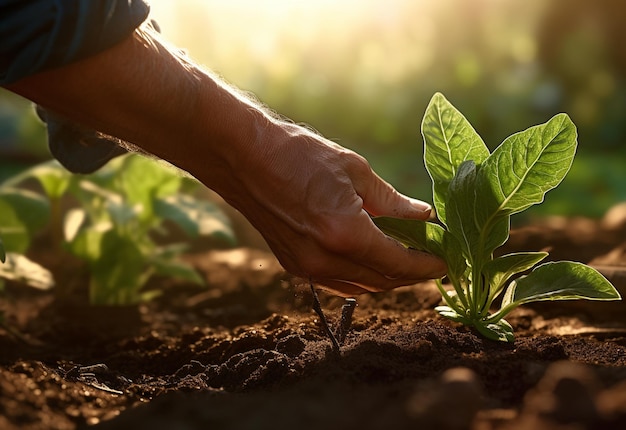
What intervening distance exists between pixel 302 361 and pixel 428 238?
48 cm

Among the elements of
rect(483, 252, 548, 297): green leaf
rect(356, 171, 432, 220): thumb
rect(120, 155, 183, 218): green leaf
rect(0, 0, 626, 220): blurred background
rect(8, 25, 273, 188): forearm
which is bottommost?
rect(483, 252, 548, 297): green leaf

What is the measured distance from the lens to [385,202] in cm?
202

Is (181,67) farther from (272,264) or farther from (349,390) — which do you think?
(272,264)

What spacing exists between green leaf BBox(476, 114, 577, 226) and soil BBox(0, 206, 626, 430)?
369mm

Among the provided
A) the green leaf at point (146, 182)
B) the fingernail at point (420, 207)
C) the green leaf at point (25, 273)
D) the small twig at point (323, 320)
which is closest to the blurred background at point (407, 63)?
the green leaf at point (146, 182)

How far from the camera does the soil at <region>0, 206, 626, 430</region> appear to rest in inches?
44.5

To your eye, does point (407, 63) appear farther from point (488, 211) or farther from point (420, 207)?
point (488, 211)

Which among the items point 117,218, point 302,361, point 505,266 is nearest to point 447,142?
point 505,266

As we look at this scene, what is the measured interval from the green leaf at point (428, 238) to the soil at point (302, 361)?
0.63ft

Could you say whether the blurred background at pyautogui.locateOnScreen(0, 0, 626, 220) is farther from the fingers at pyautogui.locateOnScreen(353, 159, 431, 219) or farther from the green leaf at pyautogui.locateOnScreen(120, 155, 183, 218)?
the fingers at pyautogui.locateOnScreen(353, 159, 431, 219)

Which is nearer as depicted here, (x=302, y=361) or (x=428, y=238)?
(x=302, y=361)

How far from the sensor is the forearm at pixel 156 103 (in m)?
1.64

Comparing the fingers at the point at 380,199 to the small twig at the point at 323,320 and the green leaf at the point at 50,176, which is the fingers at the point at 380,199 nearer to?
the small twig at the point at 323,320

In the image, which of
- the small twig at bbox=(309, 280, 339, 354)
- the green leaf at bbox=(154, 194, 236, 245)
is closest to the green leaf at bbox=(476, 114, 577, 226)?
the small twig at bbox=(309, 280, 339, 354)
